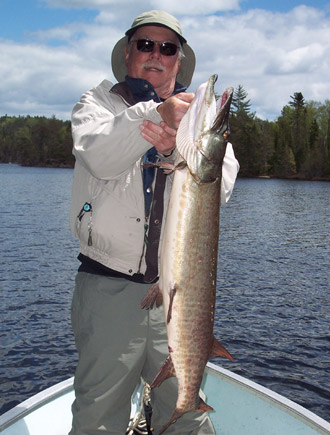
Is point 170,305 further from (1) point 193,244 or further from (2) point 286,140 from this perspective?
(2) point 286,140

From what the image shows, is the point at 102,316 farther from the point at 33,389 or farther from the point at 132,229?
the point at 33,389

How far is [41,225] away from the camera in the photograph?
27562 mm

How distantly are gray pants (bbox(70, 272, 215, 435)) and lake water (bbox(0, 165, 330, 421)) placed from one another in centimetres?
633

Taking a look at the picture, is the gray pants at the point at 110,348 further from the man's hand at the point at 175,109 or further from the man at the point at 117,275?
the man's hand at the point at 175,109

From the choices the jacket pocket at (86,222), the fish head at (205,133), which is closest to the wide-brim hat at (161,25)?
the fish head at (205,133)

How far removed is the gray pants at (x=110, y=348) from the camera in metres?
3.45

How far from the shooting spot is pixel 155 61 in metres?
3.89

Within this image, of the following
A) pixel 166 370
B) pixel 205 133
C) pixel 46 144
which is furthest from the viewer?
pixel 46 144

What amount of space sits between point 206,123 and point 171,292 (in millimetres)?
1060

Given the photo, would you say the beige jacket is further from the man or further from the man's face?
the man's face

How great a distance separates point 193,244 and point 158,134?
732 mm

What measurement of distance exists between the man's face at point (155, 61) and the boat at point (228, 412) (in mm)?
3323

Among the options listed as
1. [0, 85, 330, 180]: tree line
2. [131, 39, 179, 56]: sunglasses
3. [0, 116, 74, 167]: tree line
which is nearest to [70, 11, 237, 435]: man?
[131, 39, 179, 56]: sunglasses

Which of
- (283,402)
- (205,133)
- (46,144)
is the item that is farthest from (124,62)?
(46,144)
